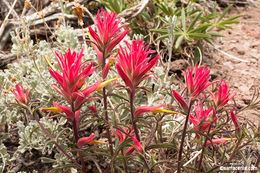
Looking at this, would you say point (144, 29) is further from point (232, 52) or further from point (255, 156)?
point (255, 156)

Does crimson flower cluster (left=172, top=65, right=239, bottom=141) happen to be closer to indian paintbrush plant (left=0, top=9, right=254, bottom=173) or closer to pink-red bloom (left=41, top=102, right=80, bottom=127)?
indian paintbrush plant (left=0, top=9, right=254, bottom=173)

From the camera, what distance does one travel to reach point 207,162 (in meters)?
1.77

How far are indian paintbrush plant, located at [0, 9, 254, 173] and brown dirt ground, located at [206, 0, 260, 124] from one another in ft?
2.15

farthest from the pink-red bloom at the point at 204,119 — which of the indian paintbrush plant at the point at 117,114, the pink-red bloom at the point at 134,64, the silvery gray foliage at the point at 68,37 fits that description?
the silvery gray foliage at the point at 68,37

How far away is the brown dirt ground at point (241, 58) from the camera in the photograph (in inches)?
→ 102

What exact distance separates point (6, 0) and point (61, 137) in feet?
4.78

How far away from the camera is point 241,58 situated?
286 centimetres

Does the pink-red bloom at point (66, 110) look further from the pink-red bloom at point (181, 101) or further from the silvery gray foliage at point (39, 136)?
the pink-red bloom at point (181, 101)

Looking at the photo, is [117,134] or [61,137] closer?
[117,134]

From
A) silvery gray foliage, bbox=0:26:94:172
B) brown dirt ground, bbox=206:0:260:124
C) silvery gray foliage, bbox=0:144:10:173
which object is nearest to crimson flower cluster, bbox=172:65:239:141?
silvery gray foliage, bbox=0:26:94:172

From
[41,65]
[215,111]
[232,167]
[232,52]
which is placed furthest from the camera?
[232,52]

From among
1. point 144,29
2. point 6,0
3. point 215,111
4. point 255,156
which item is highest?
point 6,0

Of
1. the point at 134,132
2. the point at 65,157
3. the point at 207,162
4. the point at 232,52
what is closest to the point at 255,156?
the point at 207,162

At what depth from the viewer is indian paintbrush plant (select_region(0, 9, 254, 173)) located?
1.47 meters
